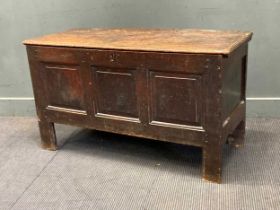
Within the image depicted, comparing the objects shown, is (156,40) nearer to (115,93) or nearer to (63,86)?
(115,93)

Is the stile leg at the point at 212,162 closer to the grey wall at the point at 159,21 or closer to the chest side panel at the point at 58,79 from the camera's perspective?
the chest side panel at the point at 58,79

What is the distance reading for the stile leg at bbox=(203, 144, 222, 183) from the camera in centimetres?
198

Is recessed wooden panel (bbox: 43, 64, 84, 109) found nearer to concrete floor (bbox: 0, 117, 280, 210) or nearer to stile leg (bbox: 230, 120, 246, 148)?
concrete floor (bbox: 0, 117, 280, 210)

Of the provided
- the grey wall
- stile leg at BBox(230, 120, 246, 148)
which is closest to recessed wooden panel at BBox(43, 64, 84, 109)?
the grey wall

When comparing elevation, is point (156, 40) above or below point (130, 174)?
above

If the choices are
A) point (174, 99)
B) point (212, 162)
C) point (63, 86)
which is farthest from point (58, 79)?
point (212, 162)

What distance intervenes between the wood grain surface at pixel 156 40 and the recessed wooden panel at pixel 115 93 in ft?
0.50

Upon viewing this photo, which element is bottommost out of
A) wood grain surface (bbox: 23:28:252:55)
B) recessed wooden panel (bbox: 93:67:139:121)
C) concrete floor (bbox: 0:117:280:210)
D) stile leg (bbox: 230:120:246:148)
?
concrete floor (bbox: 0:117:280:210)

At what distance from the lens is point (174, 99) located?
1991 millimetres

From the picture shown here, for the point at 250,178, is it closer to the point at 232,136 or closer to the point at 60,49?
the point at 232,136

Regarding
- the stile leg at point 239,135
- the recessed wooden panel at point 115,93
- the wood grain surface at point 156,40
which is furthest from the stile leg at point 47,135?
the stile leg at point 239,135

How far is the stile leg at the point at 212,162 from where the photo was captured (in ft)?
6.49

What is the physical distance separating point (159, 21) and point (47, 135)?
3.55ft

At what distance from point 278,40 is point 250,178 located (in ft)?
3.41
